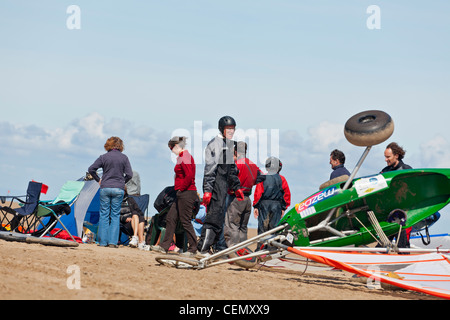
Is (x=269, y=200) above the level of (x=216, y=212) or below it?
above

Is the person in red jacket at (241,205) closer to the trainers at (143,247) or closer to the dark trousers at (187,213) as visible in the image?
the dark trousers at (187,213)

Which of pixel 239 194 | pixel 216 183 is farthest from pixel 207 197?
pixel 239 194

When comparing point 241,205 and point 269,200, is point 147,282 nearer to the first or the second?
point 241,205

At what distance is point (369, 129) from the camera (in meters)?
6.40

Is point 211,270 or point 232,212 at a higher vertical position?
point 232,212

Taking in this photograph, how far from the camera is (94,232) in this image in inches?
509

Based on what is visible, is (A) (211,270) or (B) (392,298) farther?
(A) (211,270)

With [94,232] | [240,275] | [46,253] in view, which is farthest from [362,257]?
[94,232]

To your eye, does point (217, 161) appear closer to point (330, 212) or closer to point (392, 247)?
point (330, 212)

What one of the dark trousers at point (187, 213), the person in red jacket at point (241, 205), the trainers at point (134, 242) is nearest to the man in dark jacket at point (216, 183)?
the person in red jacket at point (241, 205)

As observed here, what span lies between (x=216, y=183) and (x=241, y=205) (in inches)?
31.8

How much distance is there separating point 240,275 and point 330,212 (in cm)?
138

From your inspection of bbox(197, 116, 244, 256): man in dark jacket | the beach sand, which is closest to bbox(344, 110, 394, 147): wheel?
the beach sand

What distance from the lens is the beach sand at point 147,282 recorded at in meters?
4.97
